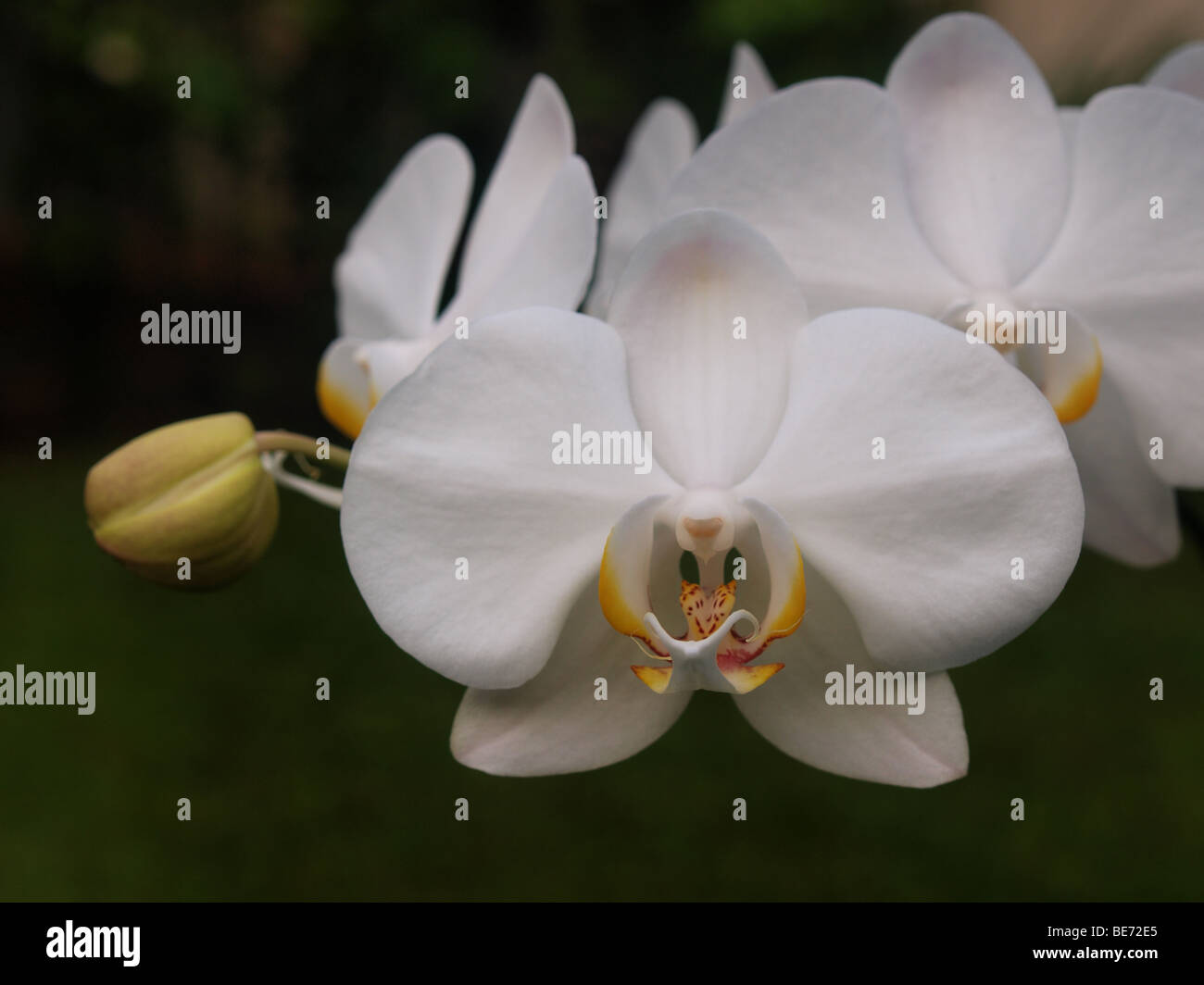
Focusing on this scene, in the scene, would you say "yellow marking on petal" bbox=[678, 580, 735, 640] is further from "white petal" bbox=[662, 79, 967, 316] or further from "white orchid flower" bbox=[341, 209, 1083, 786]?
"white petal" bbox=[662, 79, 967, 316]

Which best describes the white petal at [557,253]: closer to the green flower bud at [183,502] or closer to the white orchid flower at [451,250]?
the white orchid flower at [451,250]

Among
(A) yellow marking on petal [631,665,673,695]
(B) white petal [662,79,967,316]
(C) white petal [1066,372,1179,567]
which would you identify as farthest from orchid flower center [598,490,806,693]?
(C) white petal [1066,372,1179,567]

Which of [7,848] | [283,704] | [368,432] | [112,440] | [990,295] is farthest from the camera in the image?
[112,440]

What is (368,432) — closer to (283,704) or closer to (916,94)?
(916,94)

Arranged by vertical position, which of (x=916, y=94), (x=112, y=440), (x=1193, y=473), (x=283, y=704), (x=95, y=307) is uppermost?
(x=95, y=307)

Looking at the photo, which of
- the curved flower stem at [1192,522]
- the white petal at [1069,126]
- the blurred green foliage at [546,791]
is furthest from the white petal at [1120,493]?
the blurred green foliage at [546,791]
